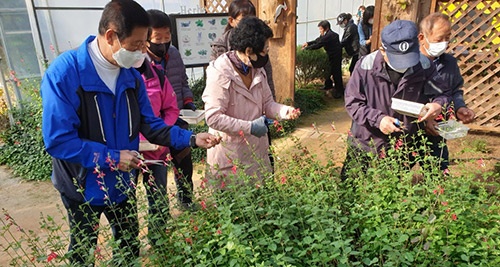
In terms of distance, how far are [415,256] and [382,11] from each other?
352 centimetres

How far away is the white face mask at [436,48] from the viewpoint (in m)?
2.46

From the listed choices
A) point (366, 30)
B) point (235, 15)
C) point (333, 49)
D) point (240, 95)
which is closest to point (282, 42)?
point (235, 15)

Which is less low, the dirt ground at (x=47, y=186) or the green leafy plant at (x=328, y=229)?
the green leafy plant at (x=328, y=229)

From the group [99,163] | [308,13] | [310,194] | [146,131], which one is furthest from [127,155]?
[308,13]

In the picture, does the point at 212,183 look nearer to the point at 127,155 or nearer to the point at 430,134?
the point at 127,155

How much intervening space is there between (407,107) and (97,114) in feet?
5.40

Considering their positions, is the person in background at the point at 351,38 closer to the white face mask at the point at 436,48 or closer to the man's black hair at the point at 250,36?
the white face mask at the point at 436,48

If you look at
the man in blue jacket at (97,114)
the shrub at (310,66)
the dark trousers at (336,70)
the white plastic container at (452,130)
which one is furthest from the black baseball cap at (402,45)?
the shrub at (310,66)

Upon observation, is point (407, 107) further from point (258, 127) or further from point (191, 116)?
point (191, 116)

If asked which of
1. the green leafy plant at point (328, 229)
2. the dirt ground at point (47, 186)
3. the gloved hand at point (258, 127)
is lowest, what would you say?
the dirt ground at point (47, 186)

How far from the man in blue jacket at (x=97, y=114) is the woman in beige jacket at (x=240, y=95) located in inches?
19.6

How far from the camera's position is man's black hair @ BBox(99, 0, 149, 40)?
1562 mm

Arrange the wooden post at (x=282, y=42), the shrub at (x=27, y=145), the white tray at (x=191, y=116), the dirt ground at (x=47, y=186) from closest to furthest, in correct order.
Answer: the white tray at (x=191, y=116)
the dirt ground at (x=47, y=186)
the shrub at (x=27, y=145)
the wooden post at (x=282, y=42)

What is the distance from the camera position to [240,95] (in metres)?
2.30
